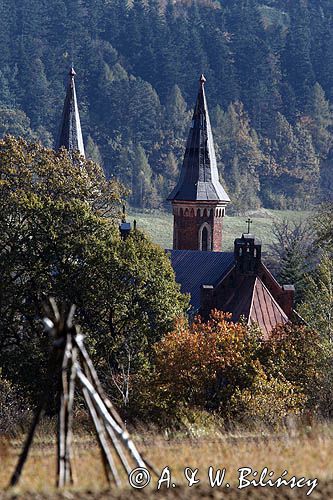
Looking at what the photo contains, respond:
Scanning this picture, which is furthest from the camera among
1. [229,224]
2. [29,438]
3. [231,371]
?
[229,224]

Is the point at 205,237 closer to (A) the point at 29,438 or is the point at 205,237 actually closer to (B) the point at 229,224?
(A) the point at 29,438

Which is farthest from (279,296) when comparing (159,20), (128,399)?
(159,20)

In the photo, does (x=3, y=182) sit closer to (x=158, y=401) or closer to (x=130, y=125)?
(x=158, y=401)

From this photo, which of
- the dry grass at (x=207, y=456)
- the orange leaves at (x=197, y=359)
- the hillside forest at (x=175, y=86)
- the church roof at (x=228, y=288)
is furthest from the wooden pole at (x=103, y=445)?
the hillside forest at (x=175, y=86)

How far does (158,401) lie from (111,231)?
18.6 feet

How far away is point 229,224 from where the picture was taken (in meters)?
108

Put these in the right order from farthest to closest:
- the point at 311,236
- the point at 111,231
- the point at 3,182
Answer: the point at 311,236, the point at 3,182, the point at 111,231

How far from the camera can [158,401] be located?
27875 millimetres

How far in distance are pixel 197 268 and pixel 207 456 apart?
31.4 meters

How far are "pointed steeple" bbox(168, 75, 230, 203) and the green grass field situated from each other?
3517cm

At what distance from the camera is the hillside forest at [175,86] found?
131m

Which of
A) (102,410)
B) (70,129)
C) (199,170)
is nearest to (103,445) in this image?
(102,410)

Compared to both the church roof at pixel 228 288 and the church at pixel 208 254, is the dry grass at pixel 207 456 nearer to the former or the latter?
the church at pixel 208 254

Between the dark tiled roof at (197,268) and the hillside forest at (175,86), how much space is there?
249ft
